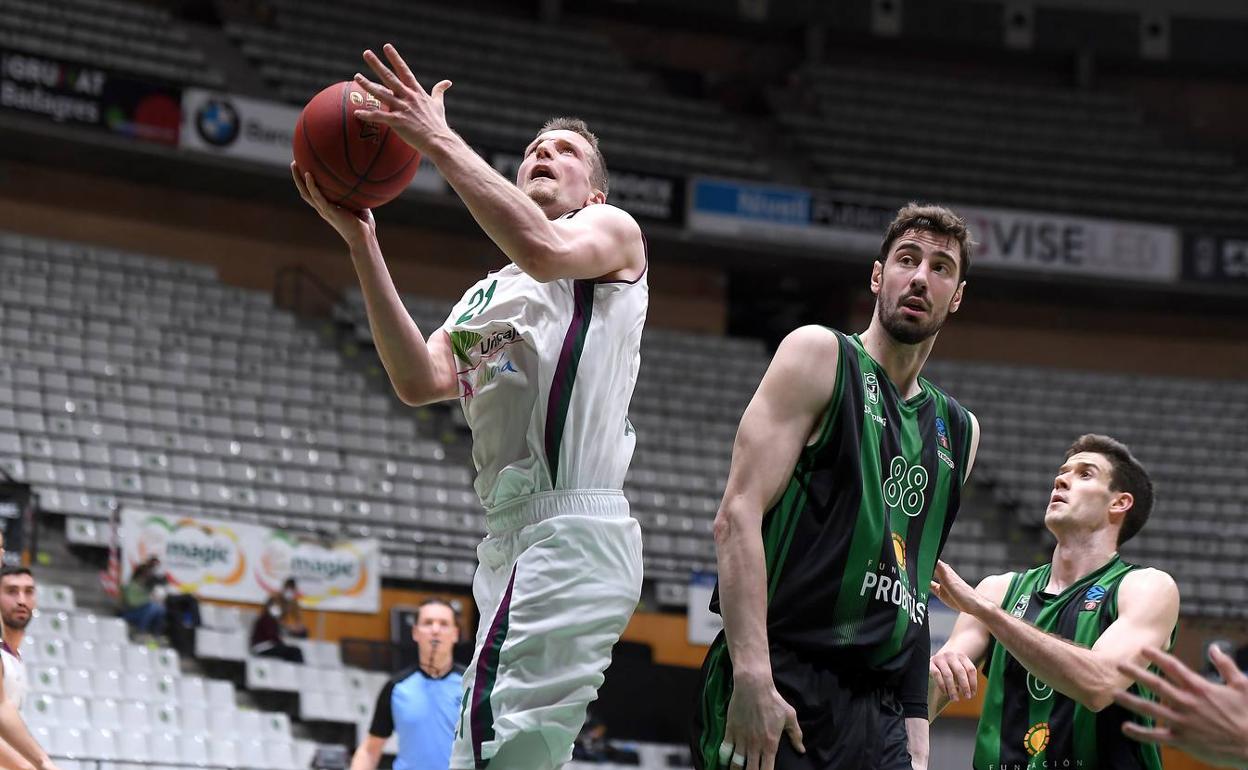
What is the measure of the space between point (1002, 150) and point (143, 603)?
14780mm

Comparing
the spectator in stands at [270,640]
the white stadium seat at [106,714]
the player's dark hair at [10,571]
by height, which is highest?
the player's dark hair at [10,571]

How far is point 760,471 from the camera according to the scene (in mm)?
3162

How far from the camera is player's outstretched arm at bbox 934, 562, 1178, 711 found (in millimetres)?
3674

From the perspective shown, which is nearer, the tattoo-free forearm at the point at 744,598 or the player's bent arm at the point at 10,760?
the tattoo-free forearm at the point at 744,598

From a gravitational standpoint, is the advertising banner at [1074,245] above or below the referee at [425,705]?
above

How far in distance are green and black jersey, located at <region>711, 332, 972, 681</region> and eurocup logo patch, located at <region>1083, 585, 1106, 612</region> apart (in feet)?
3.64

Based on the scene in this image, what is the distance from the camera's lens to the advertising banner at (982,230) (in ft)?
63.3

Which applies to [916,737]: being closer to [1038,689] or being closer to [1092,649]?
[1092,649]

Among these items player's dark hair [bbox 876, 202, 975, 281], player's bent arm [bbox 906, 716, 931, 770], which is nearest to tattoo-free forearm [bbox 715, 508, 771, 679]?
player's bent arm [bbox 906, 716, 931, 770]

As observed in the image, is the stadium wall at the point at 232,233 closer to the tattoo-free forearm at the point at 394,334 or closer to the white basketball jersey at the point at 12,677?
the white basketball jersey at the point at 12,677

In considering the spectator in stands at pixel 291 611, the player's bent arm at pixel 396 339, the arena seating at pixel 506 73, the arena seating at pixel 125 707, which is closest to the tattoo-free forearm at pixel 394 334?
the player's bent arm at pixel 396 339

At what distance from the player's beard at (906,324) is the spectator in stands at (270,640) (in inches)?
379

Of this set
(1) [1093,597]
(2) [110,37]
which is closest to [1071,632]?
(1) [1093,597]

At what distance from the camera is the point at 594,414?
344cm
